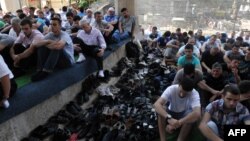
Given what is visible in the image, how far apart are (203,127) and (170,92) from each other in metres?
0.64

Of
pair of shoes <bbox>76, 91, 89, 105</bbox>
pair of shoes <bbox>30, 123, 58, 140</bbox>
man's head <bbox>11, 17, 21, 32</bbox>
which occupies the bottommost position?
pair of shoes <bbox>76, 91, 89, 105</bbox>

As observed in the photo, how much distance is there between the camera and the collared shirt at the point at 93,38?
591 cm

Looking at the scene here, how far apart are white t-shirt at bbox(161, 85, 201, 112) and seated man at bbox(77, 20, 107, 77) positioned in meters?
2.44

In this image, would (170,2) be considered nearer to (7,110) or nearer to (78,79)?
(78,79)

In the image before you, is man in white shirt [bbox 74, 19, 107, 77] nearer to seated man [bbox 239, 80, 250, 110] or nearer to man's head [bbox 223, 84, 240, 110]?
seated man [bbox 239, 80, 250, 110]

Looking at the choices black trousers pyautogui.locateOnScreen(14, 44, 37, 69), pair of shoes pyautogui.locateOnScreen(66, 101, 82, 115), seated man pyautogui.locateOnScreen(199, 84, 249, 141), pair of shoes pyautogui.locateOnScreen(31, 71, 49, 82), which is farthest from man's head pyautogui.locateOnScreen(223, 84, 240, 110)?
black trousers pyautogui.locateOnScreen(14, 44, 37, 69)

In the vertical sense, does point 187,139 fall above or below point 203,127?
below

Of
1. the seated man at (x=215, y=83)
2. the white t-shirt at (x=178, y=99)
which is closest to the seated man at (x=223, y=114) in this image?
the white t-shirt at (x=178, y=99)

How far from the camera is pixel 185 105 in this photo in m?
3.79

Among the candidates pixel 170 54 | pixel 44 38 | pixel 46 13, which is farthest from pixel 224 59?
pixel 46 13

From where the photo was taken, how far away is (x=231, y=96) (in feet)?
10.8

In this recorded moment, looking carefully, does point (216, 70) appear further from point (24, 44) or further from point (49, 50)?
point (24, 44)

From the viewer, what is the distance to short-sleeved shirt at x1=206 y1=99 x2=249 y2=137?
11.3ft

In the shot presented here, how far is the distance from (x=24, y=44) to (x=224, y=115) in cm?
365
